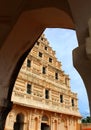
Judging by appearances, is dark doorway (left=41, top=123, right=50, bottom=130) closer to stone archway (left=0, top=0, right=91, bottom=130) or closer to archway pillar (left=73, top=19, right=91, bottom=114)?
stone archway (left=0, top=0, right=91, bottom=130)

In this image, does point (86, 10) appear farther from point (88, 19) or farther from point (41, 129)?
point (41, 129)

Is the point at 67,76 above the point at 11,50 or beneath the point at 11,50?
above

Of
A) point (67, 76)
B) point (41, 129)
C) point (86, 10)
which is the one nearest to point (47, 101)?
point (41, 129)

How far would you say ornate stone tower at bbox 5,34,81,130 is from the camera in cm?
1570

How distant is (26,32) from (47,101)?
15.9 metres

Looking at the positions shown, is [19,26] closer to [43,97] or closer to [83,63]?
[83,63]

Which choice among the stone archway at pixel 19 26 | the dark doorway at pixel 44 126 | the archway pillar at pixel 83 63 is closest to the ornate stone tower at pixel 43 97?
Answer: the dark doorway at pixel 44 126

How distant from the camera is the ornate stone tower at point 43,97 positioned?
1570 centimetres

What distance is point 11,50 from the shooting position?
2.62 metres

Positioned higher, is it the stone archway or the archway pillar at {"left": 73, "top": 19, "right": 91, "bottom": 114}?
the stone archway

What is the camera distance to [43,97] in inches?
704

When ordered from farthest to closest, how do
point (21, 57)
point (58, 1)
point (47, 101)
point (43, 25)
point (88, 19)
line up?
1. point (47, 101)
2. point (21, 57)
3. point (43, 25)
4. point (58, 1)
5. point (88, 19)

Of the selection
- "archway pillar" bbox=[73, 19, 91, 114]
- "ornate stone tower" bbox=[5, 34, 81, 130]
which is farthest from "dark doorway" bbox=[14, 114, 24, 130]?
"archway pillar" bbox=[73, 19, 91, 114]

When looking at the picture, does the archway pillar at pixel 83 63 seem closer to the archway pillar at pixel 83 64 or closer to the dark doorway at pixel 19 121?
the archway pillar at pixel 83 64
